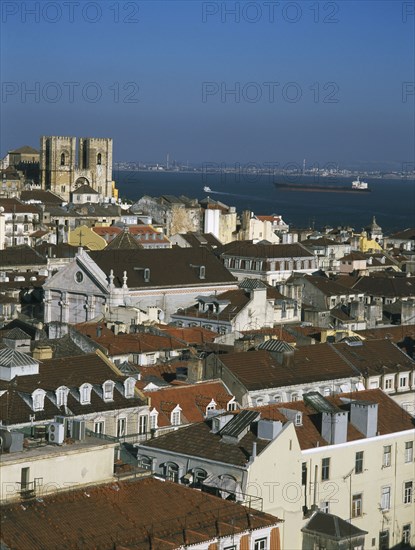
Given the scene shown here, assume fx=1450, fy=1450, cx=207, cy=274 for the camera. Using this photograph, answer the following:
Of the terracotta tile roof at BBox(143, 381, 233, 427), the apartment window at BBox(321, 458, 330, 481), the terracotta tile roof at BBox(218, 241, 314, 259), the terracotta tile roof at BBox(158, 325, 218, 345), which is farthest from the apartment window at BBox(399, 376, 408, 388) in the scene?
the terracotta tile roof at BBox(218, 241, 314, 259)

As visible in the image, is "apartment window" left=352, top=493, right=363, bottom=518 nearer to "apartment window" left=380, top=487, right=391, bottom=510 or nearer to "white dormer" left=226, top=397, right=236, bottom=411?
"apartment window" left=380, top=487, right=391, bottom=510

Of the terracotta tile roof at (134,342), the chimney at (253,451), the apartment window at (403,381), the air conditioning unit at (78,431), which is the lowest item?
the apartment window at (403,381)

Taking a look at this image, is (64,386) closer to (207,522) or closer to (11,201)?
(207,522)

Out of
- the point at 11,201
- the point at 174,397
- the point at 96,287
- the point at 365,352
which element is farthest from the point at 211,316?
the point at 11,201

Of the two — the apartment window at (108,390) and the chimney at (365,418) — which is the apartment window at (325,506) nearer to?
the chimney at (365,418)

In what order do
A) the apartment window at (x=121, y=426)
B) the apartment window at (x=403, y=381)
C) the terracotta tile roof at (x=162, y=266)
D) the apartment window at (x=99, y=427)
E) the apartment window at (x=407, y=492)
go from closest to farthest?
the apartment window at (x=407, y=492) < the apartment window at (x=99, y=427) < the apartment window at (x=121, y=426) < the apartment window at (x=403, y=381) < the terracotta tile roof at (x=162, y=266)

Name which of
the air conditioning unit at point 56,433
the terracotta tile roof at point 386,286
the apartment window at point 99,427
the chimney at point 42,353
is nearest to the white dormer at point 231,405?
the apartment window at point 99,427
